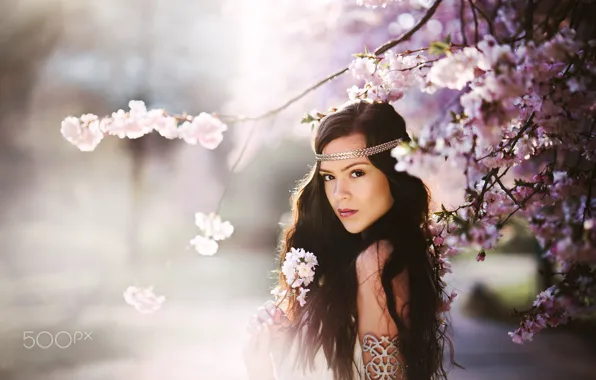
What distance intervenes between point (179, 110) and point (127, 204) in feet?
1.62

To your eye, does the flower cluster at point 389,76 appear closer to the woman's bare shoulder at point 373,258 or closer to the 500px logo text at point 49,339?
the woman's bare shoulder at point 373,258

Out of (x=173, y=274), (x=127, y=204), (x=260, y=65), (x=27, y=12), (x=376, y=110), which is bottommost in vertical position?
(x=173, y=274)

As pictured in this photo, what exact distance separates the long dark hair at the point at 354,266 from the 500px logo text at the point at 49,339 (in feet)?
Result: 4.87

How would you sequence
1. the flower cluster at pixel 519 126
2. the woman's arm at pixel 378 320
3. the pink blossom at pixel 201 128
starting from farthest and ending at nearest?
1. the woman's arm at pixel 378 320
2. the pink blossom at pixel 201 128
3. the flower cluster at pixel 519 126

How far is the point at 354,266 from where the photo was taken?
4.39ft

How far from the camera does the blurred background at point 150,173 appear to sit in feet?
8.14

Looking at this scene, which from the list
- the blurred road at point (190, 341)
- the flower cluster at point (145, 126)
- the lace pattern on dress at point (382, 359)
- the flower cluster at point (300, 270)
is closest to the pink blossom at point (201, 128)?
the flower cluster at point (145, 126)

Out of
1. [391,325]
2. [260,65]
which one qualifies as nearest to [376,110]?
[391,325]

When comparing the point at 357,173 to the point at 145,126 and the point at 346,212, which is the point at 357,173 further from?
the point at 145,126

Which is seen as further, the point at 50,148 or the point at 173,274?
the point at 173,274

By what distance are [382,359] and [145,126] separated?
71 cm

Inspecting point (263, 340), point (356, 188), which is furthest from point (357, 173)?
point (263, 340)

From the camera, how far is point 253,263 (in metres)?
3.27

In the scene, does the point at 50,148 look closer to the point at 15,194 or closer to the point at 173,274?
the point at 15,194
